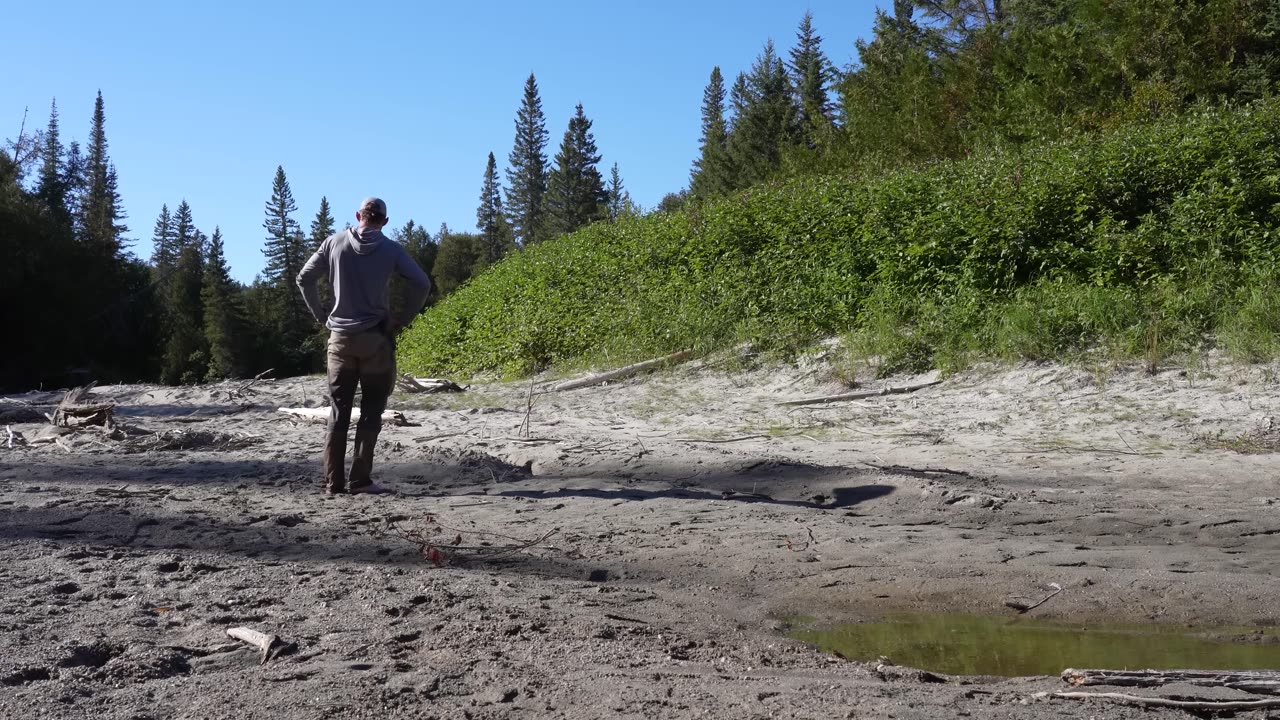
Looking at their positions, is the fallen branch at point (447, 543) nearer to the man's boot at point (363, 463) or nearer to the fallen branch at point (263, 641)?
the man's boot at point (363, 463)

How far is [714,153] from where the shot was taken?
56.7 metres

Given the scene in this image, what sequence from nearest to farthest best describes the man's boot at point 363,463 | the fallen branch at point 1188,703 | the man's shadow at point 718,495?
the fallen branch at point 1188,703 < the man's shadow at point 718,495 < the man's boot at point 363,463

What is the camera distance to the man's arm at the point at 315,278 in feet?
22.2

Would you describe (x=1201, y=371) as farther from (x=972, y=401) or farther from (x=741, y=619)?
(x=741, y=619)

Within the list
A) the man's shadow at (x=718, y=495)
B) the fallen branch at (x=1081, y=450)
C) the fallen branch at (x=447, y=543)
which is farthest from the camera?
the fallen branch at (x=1081, y=450)

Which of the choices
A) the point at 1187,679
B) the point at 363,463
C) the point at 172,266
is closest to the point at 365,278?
the point at 363,463

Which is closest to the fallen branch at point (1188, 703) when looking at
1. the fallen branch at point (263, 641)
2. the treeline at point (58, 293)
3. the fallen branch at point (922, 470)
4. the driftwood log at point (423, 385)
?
the fallen branch at point (263, 641)

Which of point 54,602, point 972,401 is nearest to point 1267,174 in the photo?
point 972,401

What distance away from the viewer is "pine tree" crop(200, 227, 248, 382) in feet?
187

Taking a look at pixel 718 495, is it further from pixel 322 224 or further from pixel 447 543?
pixel 322 224

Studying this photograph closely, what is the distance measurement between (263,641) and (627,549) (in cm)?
230

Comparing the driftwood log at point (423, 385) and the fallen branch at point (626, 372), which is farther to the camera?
the driftwood log at point (423, 385)

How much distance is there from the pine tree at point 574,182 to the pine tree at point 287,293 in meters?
18.0

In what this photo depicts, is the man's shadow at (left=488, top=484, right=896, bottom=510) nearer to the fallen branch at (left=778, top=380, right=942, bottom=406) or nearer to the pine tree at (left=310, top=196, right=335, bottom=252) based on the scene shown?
the fallen branch at (left=778, top=380, right=942, bottom=406)
